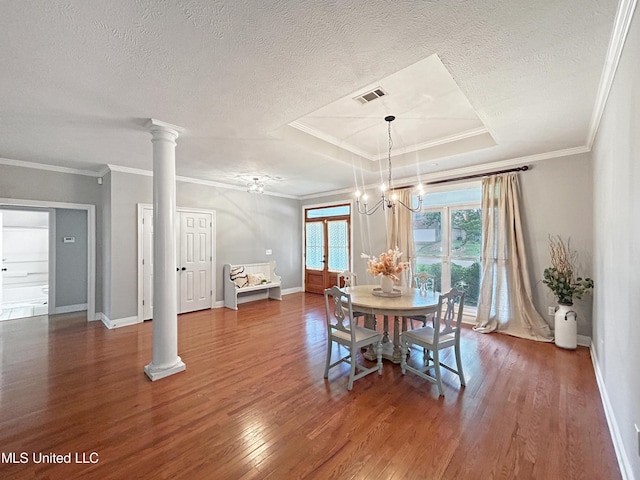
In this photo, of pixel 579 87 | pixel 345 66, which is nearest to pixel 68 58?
pixel 345 66

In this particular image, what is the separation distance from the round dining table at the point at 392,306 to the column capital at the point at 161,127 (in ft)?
8.84

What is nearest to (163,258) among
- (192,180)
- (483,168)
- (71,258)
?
(192,180)

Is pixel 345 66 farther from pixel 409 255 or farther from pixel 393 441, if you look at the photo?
pixel 409 255

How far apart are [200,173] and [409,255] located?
4245mm

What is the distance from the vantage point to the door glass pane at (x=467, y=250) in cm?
451

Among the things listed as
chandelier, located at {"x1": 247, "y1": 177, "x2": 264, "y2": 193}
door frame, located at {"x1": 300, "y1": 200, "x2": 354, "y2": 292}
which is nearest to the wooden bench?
door frame, located at {"x1": 300, "y1": 200, "x2": 354, "y2": 292}

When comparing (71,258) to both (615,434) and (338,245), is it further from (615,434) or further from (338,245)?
(615,434)

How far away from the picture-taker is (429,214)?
504cm

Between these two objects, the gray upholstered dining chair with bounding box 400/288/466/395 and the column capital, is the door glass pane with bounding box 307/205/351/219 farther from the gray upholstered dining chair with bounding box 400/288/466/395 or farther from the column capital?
the column capital

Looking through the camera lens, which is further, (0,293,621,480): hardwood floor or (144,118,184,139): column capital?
(144,118,184,139): column capital

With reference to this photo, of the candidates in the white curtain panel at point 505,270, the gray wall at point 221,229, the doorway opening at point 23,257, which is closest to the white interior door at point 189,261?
the gray wall at point 221,229

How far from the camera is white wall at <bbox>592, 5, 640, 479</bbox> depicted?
4.77ft

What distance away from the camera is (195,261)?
548cm

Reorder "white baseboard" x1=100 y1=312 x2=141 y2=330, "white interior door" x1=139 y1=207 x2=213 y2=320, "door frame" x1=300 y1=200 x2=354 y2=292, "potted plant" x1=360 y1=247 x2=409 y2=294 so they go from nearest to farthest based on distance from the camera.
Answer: "potted plant" x1=360 y1=247 x2=409 y2=294, "white baseboard" x1=100 y1=312 x2=141 y2=330, "white interior door" x1=139 y1=207 x2=213 y2=320, "door frame" x1=300 y1=200 x2=354 y2=292
